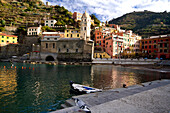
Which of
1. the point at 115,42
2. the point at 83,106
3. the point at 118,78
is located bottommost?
the point at 118,78

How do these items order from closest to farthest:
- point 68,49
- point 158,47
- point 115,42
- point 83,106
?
Answer: point 83,106 < point 158,47 < point 115,42 < point 68,49

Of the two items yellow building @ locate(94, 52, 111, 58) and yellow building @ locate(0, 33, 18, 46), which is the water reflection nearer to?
yellow building @ locate(94, 52, 111, 58)

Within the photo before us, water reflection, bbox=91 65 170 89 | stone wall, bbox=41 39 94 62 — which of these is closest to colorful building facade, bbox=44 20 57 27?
stone wall, bbox=41 39 94 62

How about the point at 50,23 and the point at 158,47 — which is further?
the point at 50,23

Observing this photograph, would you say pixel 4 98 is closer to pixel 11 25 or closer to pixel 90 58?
pixel 90 58

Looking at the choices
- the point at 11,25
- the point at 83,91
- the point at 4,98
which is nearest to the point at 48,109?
the point at 83,91

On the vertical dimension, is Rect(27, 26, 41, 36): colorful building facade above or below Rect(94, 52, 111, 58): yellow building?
above

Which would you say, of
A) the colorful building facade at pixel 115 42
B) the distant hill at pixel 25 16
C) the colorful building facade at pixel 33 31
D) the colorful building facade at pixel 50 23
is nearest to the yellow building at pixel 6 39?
the colorful building facade at pixel 33 31

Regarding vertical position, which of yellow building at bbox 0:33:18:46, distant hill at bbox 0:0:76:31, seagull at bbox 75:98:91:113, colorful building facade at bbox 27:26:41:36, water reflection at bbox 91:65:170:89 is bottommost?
water reflection at bbox 91:65:170:89

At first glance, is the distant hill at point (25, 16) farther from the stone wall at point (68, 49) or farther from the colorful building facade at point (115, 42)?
the colorful building facade at point (115, 42)

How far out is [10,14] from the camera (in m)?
89.9

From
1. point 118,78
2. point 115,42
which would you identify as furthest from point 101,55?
point 118,78

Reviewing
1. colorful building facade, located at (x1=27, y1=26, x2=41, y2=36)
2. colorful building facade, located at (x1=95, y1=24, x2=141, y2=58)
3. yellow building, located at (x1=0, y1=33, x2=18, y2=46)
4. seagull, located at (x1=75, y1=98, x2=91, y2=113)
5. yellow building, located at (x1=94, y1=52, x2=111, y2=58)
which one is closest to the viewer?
seagull, located at (x1=75, y1=98, x2=91, y2=113)

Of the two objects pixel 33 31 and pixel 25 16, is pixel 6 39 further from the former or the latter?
pixel 25 16
